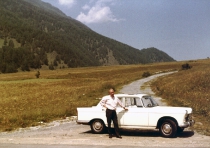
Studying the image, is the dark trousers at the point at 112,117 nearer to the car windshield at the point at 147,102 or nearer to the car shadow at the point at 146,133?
the car shadow at the point at 146,133

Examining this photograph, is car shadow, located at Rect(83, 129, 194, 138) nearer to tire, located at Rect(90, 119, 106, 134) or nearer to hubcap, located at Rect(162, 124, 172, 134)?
tire, located at Rect(90, 119, 106, 134)

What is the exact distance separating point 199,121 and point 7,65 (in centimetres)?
18563

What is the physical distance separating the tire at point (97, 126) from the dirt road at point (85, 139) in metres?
0.33

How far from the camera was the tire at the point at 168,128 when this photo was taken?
13531 mm

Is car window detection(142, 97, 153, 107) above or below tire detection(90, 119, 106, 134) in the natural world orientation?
above

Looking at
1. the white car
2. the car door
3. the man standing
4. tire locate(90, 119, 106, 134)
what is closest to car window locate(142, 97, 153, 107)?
the white car

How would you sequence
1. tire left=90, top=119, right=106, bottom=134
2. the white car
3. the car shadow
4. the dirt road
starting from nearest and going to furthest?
the dirt road, the white car, the car shadow, tire left=90, top=119, right=106, bottom=134

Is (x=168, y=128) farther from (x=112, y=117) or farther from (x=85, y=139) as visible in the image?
(x=85, y=139)

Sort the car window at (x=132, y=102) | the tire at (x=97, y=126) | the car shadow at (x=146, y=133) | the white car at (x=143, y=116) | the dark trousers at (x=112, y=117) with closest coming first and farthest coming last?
1. the white car at (x=143, y=116)
2. the dark trousers at (x=112, y=117)
3. the car shadow at (x=146, y=133)
4. the car window at (x=132, y=102)
5. the tire at (x=97, y=126)

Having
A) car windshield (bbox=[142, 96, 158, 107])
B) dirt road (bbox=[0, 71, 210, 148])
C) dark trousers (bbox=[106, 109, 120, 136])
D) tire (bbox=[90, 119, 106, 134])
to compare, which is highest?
car windshield (bbox=[142, 96, 158, 107])

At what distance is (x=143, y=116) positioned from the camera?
46.3 feet

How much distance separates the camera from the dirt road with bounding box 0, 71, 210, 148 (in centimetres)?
1228

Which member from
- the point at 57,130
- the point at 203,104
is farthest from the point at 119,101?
the point at 203,104

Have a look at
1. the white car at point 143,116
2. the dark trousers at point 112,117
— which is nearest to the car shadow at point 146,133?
the white car at point 143,116
